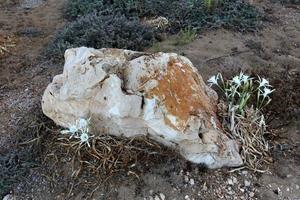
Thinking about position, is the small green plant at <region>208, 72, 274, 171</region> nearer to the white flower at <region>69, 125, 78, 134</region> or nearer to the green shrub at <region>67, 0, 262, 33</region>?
the white flower at <region>69, 125, 78, 134</region>

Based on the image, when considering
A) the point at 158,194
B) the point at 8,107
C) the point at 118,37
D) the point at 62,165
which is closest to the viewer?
the point at 158,194

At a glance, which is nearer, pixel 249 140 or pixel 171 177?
pixel 171 177

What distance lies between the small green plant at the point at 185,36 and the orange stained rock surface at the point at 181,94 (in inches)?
69.4

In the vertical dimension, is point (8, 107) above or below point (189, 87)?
below

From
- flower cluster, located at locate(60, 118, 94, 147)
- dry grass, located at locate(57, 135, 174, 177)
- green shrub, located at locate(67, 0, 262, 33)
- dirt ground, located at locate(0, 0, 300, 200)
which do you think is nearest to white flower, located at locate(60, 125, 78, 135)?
flower cluster, located at locate(60, 118, 94, 147)

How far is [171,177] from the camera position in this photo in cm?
353

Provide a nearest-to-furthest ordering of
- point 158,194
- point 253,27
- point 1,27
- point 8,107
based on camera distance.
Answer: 1. point 158,194
2. point 8,107
3. point 253,27
4. point 1,27

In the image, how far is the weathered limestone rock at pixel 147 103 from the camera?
3422 mm

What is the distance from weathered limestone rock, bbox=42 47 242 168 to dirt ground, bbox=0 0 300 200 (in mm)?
223

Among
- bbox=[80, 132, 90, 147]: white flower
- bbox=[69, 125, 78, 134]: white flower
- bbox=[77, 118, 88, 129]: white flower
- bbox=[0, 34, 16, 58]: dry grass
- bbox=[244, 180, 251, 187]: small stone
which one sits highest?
bbox=[77, 118, 88, 129]: white flower

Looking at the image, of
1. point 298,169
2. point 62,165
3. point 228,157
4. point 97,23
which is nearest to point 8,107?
point 62,165

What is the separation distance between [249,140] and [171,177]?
30.9 inches

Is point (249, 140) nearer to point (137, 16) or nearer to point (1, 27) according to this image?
point (137, 16)

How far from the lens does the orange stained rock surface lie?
3428 mm
